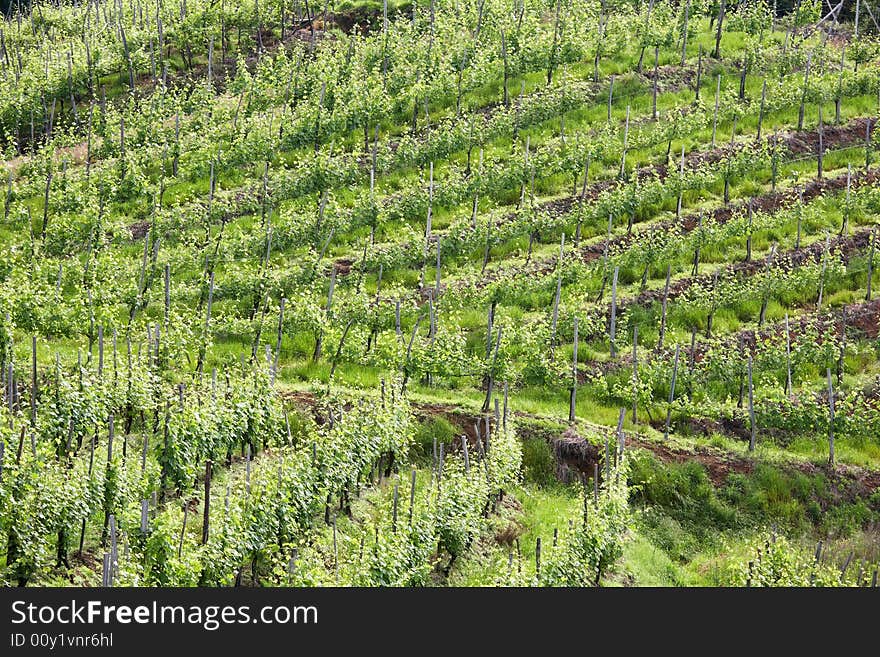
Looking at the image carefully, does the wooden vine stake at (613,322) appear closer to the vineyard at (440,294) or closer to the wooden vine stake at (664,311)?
the vineyard at (440,294)

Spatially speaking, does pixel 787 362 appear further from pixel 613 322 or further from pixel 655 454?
pixel 655 454

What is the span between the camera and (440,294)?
3809 cm

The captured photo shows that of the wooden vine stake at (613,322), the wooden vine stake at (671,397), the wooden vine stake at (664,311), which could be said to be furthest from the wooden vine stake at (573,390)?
the wooden vine stake at (664,311)

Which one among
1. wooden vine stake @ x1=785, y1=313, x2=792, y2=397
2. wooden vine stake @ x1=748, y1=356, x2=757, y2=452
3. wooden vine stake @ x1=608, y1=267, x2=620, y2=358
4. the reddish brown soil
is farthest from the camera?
wooden vine stake @ x1=608, y1=267, x2=620, y2=358

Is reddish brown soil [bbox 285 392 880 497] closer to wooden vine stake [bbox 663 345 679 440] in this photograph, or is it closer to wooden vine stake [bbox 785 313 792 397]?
wooden vine stake [bbox 663 345 679 440]

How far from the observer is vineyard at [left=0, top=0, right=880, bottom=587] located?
2509 centimetres

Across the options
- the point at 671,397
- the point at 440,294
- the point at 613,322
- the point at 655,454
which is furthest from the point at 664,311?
the point at 440,294

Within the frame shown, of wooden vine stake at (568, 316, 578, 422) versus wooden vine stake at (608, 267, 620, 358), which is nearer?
wooden vine stake at (568, 316, 578, 422)

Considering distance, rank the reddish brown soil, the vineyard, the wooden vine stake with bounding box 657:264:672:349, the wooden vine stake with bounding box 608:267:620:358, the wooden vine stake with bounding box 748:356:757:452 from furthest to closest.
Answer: the wooden vine stake with bounding box 657:264:672:349, the wooden vine stake with bounding box 608:267:620:358, the wooden vine stake with bounding box 748:356:757:452, the reddish brown soil, the vineyard

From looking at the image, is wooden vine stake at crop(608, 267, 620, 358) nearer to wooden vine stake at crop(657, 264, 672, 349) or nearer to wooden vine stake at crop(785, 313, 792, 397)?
wooden vine stake at crop(657, 264, 672, 349)

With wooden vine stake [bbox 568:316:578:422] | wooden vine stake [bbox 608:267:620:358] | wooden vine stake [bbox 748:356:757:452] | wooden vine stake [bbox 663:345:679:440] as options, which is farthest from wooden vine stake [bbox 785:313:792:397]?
wooden vine stake [bbox 568:316:578:422]

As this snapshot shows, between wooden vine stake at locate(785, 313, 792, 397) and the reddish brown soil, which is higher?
wooden vine stake at locate(785, 313, 792, 397)

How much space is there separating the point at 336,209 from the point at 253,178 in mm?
5043

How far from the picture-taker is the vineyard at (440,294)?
82.3 ft
